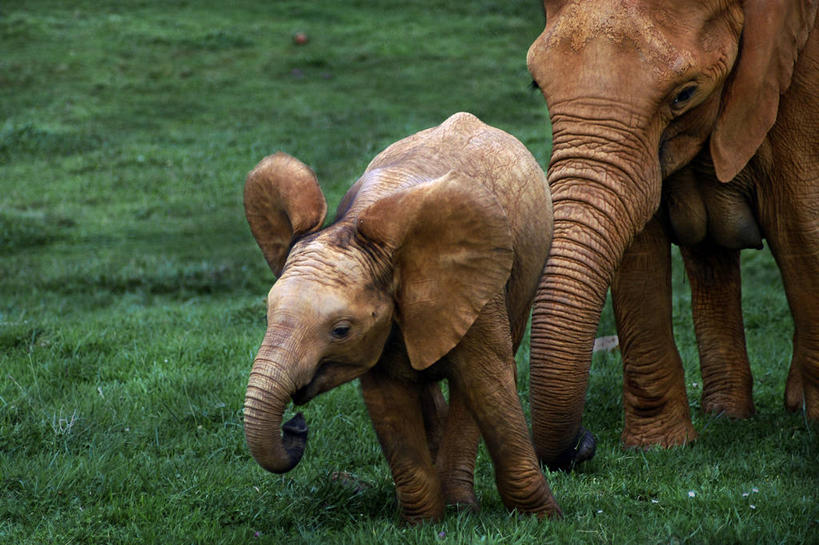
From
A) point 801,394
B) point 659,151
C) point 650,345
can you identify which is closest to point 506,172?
point 659,151

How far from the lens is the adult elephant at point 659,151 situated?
5547 millimetres

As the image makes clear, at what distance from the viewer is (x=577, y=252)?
5.57 metres

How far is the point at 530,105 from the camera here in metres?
18.2

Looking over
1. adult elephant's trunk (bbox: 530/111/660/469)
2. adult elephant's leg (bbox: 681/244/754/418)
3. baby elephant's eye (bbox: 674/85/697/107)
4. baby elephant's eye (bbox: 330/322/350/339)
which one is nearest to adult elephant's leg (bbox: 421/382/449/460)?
adult elephant's trunk (bbox: 530/111/660/469)

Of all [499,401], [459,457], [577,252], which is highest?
[577,252]

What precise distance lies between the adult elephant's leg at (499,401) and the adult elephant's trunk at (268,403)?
0.96 m

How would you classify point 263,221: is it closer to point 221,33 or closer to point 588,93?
point 588,93

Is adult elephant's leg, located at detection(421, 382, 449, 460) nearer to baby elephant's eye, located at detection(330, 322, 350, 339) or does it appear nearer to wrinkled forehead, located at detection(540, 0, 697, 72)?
baby elephant's eye, located at detection(330, 322, 350, 339)

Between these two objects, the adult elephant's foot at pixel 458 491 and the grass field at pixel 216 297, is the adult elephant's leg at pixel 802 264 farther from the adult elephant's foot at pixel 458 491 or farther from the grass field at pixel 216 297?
the adult elephant's foot at pixel 458 491

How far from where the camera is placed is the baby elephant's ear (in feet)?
15.2

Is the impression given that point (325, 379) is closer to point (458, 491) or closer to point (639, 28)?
point (458, 491)

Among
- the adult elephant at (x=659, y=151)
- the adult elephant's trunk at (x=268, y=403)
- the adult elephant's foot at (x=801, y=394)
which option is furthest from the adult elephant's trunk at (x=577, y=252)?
the adult elephant's foot at (x=801, y=394)

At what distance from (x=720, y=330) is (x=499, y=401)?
335cm

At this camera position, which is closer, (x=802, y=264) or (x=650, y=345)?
(x=802, y=264)
